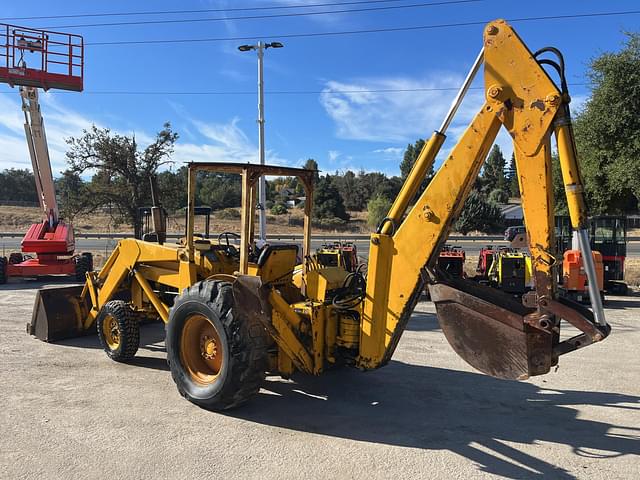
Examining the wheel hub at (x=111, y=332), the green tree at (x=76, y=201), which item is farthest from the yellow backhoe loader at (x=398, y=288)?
the green tree at (x=76, y=201)

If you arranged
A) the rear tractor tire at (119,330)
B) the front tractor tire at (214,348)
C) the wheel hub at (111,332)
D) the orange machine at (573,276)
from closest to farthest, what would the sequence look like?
the front tractor tire at (214,348), the rear tractor tire at (119,330), the wheel hub at (111,332), the orange machine at (573,276)

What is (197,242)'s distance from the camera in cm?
604

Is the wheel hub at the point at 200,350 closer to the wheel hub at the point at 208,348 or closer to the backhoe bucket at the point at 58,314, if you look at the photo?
the wheel hub at the point at 208,348

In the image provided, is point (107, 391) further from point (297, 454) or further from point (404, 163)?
point (404, 163)

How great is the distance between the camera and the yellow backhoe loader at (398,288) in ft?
12.9

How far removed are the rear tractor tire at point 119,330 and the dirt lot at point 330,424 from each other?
195 mm

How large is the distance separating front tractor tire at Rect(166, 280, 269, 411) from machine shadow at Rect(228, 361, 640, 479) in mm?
353

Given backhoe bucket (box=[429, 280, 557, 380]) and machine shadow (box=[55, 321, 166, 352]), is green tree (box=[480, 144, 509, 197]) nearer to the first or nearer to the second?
machine shadow (box=[55, 321, 166, 352])

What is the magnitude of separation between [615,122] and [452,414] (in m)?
14.1

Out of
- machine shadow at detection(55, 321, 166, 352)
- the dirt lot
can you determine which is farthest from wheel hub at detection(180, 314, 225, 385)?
machine shadow at detection(55, 321, 166, 352)

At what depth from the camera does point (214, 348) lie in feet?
18.0

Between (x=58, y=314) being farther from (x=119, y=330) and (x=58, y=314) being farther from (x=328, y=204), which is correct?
(x=328, y=204)

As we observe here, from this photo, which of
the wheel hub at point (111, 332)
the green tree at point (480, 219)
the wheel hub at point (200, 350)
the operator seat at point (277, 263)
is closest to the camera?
the wheel hub at point (200, 350)

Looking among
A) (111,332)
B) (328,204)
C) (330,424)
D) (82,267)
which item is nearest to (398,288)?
(330,424)
